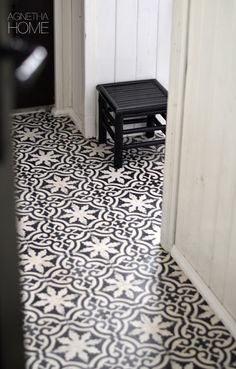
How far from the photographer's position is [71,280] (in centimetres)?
257

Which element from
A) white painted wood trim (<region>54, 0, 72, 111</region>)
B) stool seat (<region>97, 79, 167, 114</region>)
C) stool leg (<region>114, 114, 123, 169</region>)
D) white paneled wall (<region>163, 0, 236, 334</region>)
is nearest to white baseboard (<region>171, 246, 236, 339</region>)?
white paneled wall (<region>163, 0, 236, 334</region>)

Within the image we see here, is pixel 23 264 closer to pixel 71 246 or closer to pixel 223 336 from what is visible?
pixel 71 246

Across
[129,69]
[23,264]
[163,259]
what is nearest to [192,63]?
[163,259]

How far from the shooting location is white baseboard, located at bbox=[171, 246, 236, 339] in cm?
232

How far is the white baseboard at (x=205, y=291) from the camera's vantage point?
232cm

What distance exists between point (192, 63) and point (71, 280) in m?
0.95

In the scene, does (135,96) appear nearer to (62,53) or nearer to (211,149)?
(62,53)

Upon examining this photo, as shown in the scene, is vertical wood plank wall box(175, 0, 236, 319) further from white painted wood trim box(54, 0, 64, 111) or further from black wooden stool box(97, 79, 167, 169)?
white painted wood trim box(54, 0, 64, 111)

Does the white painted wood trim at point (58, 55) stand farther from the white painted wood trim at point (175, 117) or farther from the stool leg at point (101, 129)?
the white painted wood trim at point (175, 117)

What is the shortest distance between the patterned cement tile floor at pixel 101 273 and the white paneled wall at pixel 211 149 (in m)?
0.16

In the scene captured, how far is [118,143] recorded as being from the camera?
3.38 metres

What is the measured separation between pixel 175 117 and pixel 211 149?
29cm

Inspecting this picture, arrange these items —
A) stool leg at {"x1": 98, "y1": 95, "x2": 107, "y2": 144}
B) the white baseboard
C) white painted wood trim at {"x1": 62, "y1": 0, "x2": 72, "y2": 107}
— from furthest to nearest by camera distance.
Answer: white painted wood trim at {"x1": 62, "y1": 0, "x2": 72, "y2": 107}, stool leg at {"x1": 98, "y1": 95, "x2": 107, "y2": 144}, the white baseboard

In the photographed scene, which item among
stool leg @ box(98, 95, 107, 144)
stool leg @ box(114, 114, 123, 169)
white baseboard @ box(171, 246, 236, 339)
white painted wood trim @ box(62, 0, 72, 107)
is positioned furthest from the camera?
white painted wood trim @ box(62, 0, 72, 107)
